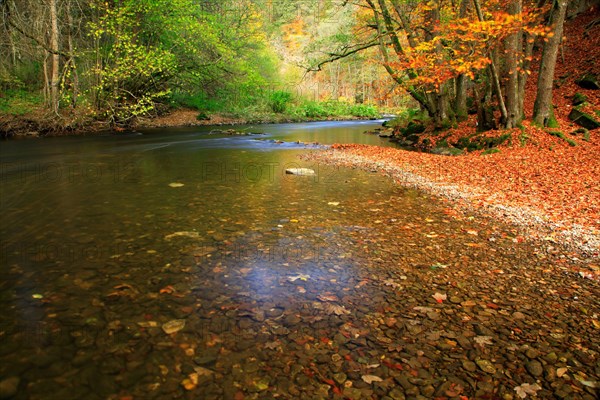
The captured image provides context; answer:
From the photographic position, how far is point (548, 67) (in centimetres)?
1302

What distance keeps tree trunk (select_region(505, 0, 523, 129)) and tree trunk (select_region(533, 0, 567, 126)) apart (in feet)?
2.18

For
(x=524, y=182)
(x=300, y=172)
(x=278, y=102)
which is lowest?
(x=524, y=182)

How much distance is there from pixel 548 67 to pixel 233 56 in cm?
2256

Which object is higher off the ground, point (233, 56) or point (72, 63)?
point (233, 56)

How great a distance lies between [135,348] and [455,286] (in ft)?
11.2

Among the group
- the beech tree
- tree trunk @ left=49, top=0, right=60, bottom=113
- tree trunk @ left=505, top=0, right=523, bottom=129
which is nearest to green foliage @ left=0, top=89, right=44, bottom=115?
tree trunk @ left=49, top=0, right=60, bottom=113

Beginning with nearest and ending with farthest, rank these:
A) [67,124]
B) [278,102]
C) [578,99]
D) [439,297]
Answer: [439,297]
[578,99]
[67,124]
[278,102]

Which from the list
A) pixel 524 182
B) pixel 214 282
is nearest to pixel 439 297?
pixel 214 282

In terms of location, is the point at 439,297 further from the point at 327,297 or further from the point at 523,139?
the point at 523,139

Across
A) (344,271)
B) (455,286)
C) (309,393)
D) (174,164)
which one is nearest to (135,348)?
(309,393)

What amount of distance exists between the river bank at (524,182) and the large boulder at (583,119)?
2.15 feet

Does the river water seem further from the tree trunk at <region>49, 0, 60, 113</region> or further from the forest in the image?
the tree trunk at <region>49, 0, 60, 113</region>

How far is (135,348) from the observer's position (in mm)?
3279

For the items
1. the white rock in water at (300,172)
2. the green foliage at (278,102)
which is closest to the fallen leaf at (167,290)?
the white rock in water at (300,172)
